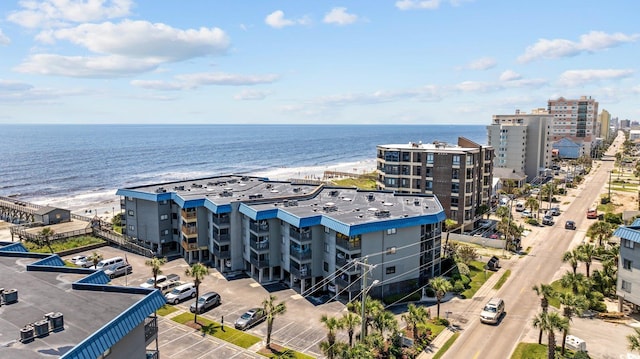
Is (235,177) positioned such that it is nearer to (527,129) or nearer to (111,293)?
(111,293)

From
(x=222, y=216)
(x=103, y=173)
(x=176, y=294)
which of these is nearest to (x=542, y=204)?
(x=222, y=216)

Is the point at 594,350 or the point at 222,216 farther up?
the point at 222,216

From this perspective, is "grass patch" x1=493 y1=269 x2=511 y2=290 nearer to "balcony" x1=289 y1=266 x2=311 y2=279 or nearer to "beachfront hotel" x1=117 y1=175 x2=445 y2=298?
"beachfront hotel" x1=117 y1=175 x2=445 y2=298

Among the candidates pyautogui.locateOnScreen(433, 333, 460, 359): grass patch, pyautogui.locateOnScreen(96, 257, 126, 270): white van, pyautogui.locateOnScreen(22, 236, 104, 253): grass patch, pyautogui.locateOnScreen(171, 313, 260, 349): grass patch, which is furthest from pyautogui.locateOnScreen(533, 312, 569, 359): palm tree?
pyautogui.locateOnScreen(22, 236, 104, 253): grass patch

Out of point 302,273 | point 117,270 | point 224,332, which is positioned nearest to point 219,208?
point 302,273

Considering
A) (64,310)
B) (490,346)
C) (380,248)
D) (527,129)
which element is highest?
(527,129)

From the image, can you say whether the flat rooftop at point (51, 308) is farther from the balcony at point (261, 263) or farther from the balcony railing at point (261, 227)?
the balcony at point (261, 263)
